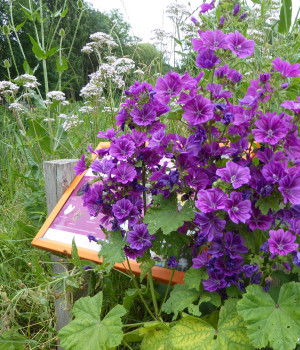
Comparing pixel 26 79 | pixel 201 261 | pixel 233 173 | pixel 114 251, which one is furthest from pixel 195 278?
pixel 26 79

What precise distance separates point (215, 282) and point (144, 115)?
24.1 inches

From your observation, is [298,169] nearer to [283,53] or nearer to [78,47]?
[283,53]

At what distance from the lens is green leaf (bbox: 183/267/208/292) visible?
1157 mm

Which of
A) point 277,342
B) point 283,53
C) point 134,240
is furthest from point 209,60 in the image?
point 283,53

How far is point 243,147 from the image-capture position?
111 cm

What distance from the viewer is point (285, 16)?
1729 millimetres

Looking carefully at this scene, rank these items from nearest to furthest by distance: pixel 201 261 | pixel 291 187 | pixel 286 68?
pixel 291 187, pixel 286 68, pixel 201 261

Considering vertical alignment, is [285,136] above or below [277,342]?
above

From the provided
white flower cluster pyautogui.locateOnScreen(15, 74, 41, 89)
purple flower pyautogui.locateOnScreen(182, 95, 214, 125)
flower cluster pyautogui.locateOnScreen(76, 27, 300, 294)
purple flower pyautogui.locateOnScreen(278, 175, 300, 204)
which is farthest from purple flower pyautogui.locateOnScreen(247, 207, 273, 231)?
white flower cluster pyautogui.locateOnScreen(15, 74, 41, 89)

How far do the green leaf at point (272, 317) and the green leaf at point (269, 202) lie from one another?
232mm

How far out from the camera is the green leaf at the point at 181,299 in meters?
1.19

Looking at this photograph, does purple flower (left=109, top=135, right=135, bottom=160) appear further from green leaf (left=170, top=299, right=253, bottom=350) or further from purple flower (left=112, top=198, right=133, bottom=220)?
green leaf (left=170, top=299, right=253, bottom=350)

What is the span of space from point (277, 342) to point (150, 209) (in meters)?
0.53

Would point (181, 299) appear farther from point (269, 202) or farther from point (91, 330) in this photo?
point (269, 202)
